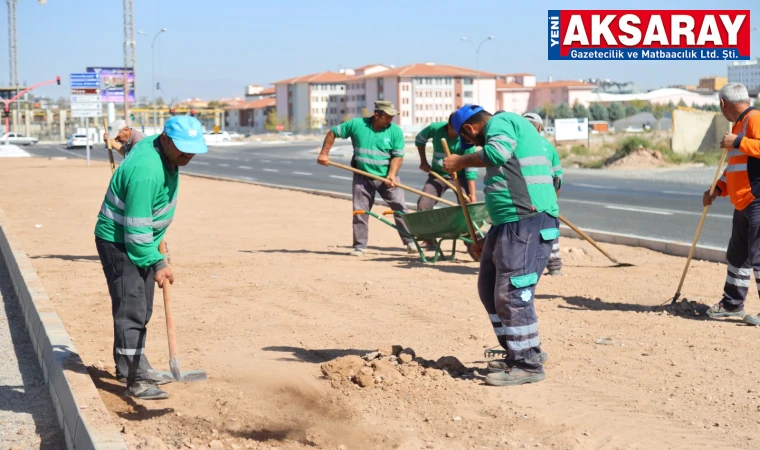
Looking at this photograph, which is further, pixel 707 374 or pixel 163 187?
pixel 707 374

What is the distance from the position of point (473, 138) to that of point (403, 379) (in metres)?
1.44

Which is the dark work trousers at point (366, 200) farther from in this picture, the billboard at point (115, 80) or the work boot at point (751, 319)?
the billboard at point (115, 80)

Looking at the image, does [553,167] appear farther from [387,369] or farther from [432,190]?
[387,369]

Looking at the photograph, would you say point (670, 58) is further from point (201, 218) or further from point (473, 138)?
Answer: point (473, 138)

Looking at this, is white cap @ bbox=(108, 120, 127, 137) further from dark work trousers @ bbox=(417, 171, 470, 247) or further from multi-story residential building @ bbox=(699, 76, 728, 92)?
multi-story residential building @ bbox=(699, 76, 728, 92)

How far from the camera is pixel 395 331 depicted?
719 centimetres

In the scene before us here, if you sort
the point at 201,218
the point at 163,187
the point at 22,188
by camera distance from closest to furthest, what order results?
the point at 163,187 < the point at 201,218 < the point at 22,188

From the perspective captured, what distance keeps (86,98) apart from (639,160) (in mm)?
20758

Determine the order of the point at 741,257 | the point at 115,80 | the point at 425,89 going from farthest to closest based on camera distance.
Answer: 1. the point at 425,89
2. the point at 115,80
3. the point at 741,257

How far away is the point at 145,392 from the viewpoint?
548cm

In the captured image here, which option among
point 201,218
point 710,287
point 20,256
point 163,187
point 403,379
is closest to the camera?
point 163,187

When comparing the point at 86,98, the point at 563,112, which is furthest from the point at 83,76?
the point at 563,112

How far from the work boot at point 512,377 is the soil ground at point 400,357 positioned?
0.05 metres

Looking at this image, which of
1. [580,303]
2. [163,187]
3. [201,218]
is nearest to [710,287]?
[580,303]
